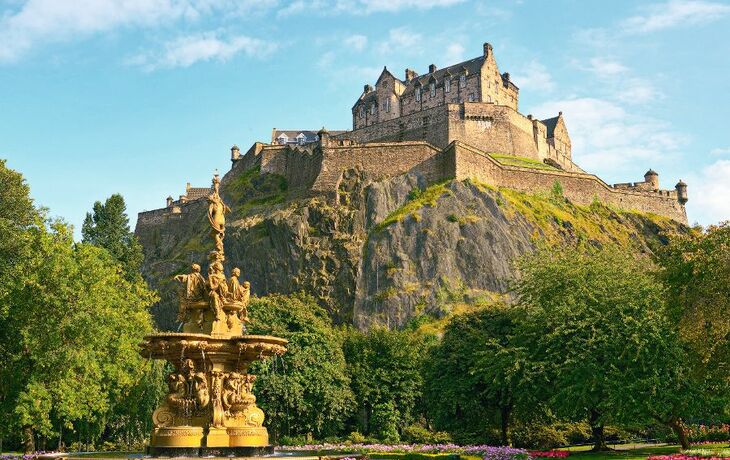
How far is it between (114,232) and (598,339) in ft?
172

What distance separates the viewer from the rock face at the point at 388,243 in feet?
236

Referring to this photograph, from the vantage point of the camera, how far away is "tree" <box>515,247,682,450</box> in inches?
1238

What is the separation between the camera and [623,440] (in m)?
44.5

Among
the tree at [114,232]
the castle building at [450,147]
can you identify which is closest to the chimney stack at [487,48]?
the castle building at [450,147]

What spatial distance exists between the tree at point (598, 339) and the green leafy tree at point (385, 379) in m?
16.0

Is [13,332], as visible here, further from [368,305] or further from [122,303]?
[368,305]

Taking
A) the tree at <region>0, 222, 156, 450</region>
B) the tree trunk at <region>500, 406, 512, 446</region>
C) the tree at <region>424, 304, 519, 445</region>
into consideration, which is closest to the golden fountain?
the tree at <region>0, 222, 156, 450</region>

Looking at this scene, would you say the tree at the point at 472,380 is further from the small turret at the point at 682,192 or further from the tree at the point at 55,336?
the small turret at the point at 682,192

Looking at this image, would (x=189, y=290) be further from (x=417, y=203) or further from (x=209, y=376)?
Result: (x=417, y=203)

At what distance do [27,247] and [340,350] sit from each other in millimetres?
24244

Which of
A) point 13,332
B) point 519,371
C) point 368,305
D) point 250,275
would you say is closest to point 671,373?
point 519,371

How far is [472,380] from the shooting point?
3944 centimetres

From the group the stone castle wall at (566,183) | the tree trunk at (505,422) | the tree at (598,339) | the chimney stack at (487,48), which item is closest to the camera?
the tree at (598,339)

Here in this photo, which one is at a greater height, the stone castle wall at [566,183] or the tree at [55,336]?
the stone castle wall at [566,183]
